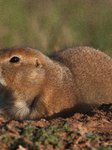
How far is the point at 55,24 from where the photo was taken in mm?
11734

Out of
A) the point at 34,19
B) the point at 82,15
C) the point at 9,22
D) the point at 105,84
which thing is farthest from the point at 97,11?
the point at 105,84

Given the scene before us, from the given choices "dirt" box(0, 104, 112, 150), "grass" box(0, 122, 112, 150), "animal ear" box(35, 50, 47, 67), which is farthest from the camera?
"animal ear" box(35, 50, 47, 67)

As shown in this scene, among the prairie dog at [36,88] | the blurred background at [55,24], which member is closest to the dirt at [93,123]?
the prairie dog at [36,88]

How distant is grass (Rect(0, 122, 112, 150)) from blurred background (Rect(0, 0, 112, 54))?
6.33 meters

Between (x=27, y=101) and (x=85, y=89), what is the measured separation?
130 centimetres

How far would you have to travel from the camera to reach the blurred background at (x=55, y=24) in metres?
10.4

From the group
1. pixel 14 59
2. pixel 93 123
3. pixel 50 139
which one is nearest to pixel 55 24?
pixel 14 59

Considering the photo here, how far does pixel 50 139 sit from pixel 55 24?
895 centimetres

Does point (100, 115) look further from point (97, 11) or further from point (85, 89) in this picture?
point (97, 11)

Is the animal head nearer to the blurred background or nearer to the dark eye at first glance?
the dark eye

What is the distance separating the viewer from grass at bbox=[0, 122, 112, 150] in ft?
10.5

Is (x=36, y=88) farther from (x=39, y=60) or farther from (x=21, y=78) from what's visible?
(x=39, y=60)

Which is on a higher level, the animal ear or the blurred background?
the blurred background

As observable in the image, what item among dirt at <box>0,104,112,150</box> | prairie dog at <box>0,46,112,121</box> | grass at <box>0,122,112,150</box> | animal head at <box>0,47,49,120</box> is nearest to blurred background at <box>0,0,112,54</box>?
prairie dog at <box>0,46,112,121</box>
